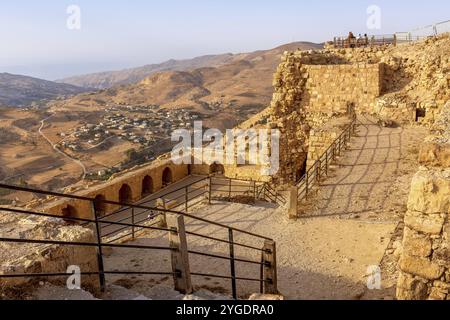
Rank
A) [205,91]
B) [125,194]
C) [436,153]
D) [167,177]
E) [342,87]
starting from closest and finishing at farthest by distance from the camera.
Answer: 1. [436,153]
2. [342,87]
3. [125,194]
4. [167,177]
5. [205,91]

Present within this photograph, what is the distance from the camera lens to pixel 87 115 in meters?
61.4

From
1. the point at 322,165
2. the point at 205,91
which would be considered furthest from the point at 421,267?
the point at 205,91

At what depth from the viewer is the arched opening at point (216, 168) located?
24.5 meters

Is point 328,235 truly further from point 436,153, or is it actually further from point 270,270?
point 436,153

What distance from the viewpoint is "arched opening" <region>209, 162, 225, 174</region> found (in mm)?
24484

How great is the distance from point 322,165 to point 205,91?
7741cm

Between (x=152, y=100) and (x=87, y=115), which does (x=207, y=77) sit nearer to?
(x=152, y=100)

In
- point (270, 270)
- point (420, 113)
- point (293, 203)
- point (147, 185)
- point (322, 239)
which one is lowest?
point (147, 185)

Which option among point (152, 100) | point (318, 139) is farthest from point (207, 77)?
point (318, 139)

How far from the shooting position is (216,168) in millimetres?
24859

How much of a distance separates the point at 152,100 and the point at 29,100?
50.4m

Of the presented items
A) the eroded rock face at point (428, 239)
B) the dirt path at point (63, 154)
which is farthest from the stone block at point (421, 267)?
the dirt path at point (63, 154)

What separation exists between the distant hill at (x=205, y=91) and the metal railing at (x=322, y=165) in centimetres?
4776

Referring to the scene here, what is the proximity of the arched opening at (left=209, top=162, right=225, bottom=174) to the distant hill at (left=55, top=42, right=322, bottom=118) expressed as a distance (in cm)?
3838
